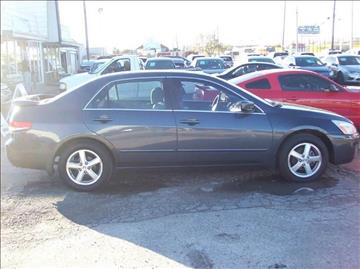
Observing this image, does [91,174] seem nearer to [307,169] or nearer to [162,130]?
[162,130]

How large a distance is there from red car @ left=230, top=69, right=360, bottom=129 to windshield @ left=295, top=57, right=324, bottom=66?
13.9 meters

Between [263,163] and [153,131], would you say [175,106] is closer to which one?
[153,131]

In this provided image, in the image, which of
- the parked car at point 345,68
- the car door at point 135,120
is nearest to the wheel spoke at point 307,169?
the car door at point 135,120

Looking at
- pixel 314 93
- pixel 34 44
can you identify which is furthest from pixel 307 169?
pixel 34 44

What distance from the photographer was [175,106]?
5.86 m

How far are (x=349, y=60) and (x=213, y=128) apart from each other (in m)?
19.7

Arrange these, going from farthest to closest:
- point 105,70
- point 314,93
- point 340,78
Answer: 1. point 340,78
2. point 105,70
3. point 314,93

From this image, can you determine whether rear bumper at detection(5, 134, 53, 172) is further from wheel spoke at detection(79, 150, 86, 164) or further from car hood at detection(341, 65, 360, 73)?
car hood at detection(341, 65, 360, 73)

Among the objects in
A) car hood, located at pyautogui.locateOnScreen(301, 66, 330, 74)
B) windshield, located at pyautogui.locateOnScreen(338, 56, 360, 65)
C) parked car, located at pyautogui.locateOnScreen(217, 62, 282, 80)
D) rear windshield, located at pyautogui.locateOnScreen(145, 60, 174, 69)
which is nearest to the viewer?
parked car, located at pyautogui.locateOnScreen(217, 62, 282, 80)

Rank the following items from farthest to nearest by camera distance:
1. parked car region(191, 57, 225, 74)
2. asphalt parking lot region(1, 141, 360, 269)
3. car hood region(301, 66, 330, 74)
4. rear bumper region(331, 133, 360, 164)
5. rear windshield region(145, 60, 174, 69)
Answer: parked car region(191, 57, 225, 74), car hood region(301, 66, 330, 74), rear windshield region(145, 60, 174, 69), rear bumper region(331, 133, 360, 164), asphalt parking lot region(1, 141, 360, 269)

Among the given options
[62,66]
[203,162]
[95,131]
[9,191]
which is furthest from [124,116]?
[62,66]

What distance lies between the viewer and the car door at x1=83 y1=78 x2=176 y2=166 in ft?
18.7

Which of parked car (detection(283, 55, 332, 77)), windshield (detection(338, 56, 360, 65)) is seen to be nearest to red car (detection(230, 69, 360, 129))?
parked car (detection(283, 55, 332, 77))

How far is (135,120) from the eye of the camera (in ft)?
18.8
